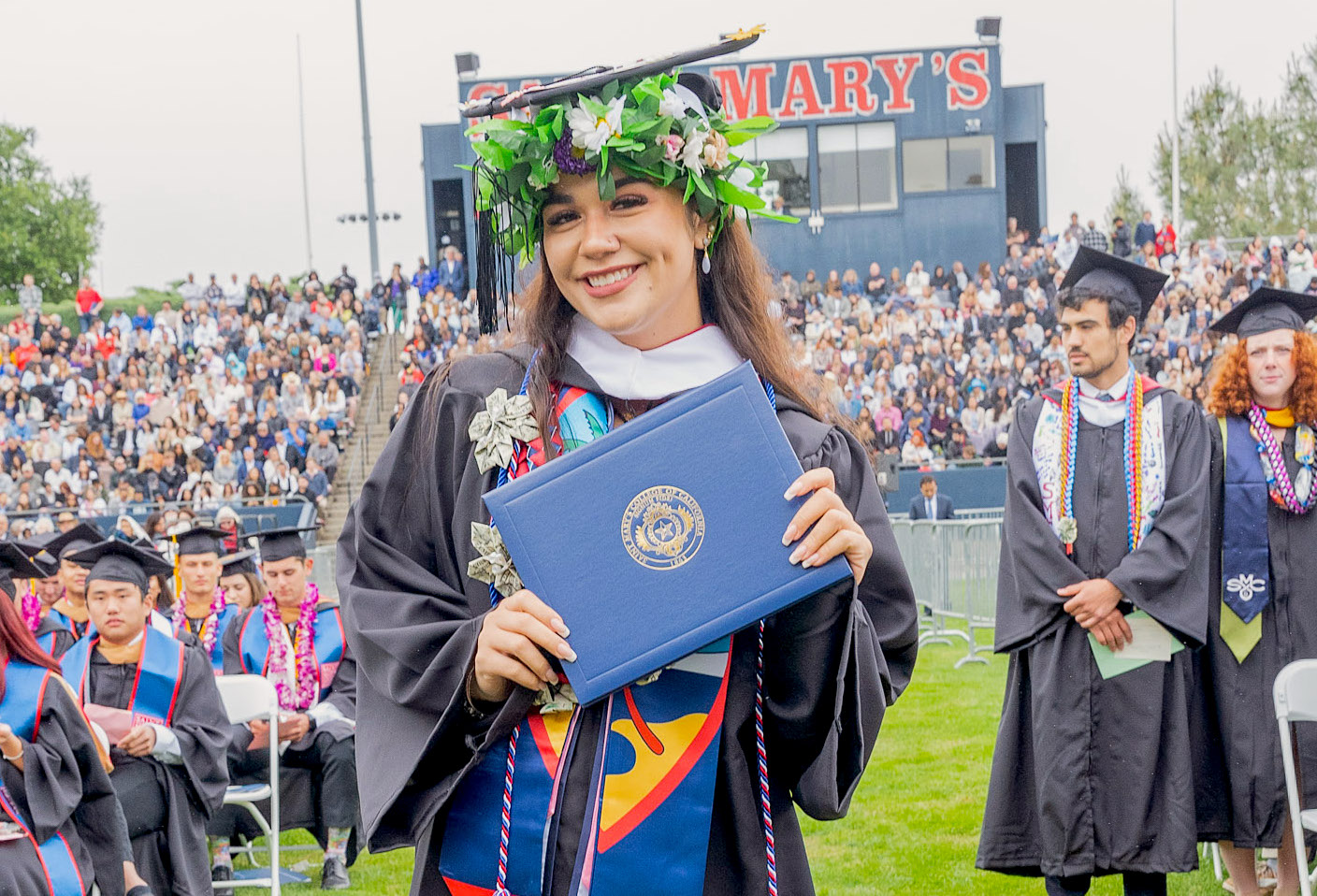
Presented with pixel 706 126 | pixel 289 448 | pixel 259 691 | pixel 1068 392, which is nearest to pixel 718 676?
pixel 706 126

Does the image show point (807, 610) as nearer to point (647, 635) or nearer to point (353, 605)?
point (647, 635)

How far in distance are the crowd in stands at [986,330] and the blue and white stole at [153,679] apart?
15.3 meters

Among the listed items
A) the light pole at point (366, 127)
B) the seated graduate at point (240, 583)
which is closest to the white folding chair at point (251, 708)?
the seated graduate at point (240, 583)

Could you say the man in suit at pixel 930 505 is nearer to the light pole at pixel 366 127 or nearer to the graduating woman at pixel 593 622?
the graduating woman at pixel 593 622

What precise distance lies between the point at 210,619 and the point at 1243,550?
20.4ft

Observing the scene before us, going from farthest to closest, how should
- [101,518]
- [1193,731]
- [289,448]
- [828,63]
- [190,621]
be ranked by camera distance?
[828,63]
[289,448]
[101,518]
[190,621]
[1193,731]

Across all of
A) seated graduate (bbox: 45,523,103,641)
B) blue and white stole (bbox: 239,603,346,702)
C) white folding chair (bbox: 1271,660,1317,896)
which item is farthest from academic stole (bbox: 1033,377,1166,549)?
seated graduate (bbox: 45,523,103,641)

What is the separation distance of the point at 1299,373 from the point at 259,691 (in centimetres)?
492

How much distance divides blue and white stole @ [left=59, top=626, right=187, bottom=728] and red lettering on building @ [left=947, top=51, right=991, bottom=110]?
32325mm

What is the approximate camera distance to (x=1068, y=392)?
19.3ft

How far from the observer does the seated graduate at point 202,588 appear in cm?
957

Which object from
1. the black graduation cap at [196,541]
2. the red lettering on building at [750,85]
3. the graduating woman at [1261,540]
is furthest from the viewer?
the red lettering on building at [750,85]

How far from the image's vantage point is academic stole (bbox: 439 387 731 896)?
219 cm

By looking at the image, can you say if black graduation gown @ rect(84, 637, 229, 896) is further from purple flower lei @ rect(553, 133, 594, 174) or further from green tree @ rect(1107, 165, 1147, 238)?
green tree @ rect(1107, 165, 1147, 238)
